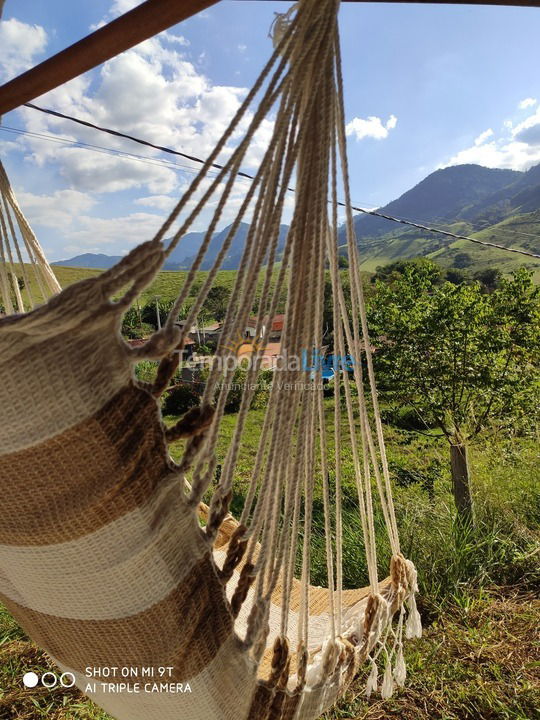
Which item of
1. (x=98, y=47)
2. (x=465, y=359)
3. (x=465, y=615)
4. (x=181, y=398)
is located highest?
(x=98, y=47)

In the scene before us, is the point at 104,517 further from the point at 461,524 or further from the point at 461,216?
the point at 461,216

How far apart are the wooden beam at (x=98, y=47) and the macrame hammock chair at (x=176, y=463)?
15 cm

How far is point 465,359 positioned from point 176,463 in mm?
2310

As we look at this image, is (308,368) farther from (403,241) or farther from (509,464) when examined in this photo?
(403,241)

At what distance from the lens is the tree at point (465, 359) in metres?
2.54

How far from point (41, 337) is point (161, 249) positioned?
15cm

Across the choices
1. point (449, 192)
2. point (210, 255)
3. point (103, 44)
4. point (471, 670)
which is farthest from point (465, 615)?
point (449, 192)

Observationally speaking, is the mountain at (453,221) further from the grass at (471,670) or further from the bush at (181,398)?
the grass at (471,670)

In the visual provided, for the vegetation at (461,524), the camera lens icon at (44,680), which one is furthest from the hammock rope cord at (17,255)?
the camera lens icon at (44,680)

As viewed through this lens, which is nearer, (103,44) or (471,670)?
(103,44)

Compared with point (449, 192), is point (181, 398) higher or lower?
lower

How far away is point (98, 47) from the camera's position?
2.39 ft

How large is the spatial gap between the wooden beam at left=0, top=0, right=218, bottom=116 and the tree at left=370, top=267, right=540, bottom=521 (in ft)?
7.21

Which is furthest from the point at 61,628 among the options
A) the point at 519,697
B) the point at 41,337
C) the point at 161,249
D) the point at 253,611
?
the point at 519,697
